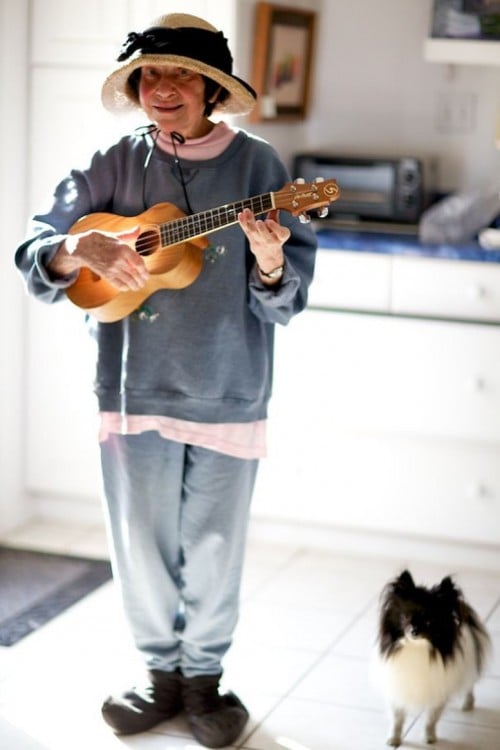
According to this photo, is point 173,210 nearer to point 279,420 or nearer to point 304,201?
point 304,201

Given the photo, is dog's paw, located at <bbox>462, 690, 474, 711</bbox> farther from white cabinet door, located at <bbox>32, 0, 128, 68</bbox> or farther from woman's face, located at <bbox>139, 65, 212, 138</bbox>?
white cabinet door, located at <bbox>32, 0, 128, 68</bbox>

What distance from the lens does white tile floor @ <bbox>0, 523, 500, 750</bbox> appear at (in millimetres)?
2758

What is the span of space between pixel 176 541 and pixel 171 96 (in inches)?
34.9

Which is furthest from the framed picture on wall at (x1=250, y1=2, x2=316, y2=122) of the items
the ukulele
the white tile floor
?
the ukulele

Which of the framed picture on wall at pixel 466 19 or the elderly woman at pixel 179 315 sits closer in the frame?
the elderly woman at pixel 179 315

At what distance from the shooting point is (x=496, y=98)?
4.43 metres

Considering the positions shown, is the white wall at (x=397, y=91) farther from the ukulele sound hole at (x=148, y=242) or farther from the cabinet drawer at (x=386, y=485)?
the ukulele sound hole at (x=148, y=242)

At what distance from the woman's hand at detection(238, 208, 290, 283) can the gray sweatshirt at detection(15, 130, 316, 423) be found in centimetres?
12

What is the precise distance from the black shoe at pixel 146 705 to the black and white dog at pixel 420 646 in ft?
1.41

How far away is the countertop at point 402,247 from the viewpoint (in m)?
3.79

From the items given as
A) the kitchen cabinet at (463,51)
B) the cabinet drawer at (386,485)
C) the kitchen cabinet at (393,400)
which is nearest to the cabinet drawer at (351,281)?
the kitchen cabinet at (393,400)

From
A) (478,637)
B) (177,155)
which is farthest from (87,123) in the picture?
(478,637)

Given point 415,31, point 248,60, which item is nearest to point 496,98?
point 415,31

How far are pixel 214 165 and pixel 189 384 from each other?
42 centimetres
